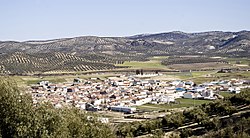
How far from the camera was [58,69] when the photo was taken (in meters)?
134

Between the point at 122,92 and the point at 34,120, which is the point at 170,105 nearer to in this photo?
the point at 122,92

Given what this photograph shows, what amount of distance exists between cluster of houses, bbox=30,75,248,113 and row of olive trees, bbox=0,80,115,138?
4391 centimetres

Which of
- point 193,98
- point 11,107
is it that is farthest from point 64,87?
point 11,107

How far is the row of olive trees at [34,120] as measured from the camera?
50.2 feet

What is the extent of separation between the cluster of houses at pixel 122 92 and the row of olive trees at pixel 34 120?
144 ft

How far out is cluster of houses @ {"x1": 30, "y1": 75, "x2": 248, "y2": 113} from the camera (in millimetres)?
71125

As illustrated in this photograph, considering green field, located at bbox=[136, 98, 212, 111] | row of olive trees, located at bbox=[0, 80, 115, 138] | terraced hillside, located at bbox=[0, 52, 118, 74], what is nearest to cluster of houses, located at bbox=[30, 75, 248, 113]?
green field, located at bbox=[136, 98, 212, 111]

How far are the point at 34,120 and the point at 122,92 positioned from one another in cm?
7126

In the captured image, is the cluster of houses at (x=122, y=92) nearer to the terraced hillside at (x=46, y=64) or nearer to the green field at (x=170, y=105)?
the green field at (x=170, y=105)

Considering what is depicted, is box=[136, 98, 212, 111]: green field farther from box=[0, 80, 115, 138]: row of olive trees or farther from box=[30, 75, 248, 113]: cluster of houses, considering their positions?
box=[0, 80, 115, 138]: row of olive trees

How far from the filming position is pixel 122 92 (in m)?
86.6

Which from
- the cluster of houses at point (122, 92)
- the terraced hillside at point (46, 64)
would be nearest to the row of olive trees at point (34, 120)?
the cluster of houses at point (122, 92)

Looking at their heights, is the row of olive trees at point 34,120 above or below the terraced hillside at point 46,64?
above

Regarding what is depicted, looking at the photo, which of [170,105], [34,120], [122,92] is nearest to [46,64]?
[122,92]
